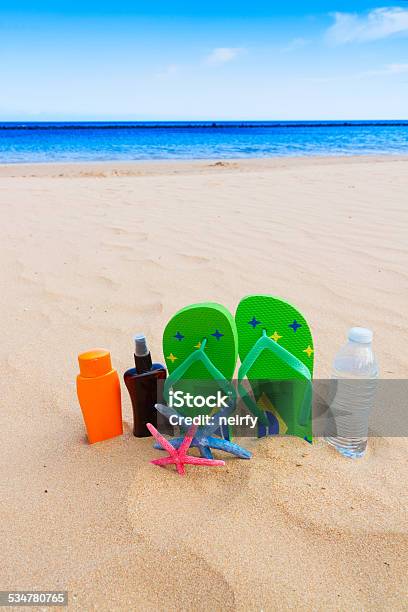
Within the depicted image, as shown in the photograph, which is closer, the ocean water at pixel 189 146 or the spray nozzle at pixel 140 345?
the spray nozzle at pixel 140 345

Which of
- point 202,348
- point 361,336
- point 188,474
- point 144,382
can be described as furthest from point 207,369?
point 361,336

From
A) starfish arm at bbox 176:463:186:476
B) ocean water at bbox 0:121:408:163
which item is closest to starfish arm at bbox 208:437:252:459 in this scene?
starfish arm at bbox 176:463:186:476

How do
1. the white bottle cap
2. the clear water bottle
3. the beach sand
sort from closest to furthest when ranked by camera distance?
the beach sand → the white bottle cap → the clear water bottle

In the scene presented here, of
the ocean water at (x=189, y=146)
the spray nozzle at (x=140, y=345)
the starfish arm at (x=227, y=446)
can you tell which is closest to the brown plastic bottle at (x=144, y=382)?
the spray nozzle at (x=140, y=345)

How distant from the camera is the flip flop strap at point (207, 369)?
52.1 inches

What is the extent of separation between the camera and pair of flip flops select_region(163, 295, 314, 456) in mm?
1323

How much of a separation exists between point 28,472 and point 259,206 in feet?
13.3

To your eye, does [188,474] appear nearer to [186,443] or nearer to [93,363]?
[186,443]

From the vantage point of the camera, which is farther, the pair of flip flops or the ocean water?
the ocean water

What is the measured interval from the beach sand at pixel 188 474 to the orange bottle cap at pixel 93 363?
26 centimetres

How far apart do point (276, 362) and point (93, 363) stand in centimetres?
55

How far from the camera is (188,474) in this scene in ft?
4.20

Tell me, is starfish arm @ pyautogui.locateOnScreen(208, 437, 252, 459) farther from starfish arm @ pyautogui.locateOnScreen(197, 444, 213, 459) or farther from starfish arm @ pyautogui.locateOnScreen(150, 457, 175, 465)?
starfish arm @ pyautogui.locateOnScreen(150, 457, 175, 465)

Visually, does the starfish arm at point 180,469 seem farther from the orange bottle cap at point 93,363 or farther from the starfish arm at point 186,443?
the orange bottle cap at point 93,363
